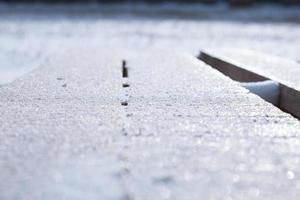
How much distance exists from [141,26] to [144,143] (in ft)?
22.1

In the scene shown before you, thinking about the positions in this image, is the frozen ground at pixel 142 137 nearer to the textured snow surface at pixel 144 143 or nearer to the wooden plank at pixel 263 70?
the textured snow surface at pixel 144 143

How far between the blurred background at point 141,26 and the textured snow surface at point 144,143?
1800 millimetres

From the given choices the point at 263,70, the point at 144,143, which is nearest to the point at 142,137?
the point at 144,143

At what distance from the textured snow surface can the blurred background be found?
180 cm

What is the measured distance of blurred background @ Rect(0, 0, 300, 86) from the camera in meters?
5.80

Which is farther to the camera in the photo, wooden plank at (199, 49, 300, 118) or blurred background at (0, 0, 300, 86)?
blurred background at (0, 0, 300, 86)

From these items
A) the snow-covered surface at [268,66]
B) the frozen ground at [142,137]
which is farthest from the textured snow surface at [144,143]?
the snow-covered surface at [268,66]

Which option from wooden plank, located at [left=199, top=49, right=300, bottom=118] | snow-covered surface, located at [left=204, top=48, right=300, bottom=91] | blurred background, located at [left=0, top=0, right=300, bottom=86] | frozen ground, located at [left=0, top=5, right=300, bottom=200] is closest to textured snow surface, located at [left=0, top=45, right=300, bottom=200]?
frozen ground, located at [left=0, top=5, right=300, bottom=200]

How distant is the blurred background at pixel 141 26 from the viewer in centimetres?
580

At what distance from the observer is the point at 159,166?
1.26 meters

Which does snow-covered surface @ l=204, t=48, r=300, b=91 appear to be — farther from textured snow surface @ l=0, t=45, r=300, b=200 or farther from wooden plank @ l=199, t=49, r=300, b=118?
textured snow surface @ l=0, t=45, r=300, b=200

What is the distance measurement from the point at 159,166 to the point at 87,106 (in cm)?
72

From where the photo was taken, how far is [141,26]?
26.5ft

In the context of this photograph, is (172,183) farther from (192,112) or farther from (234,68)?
(234,68)
